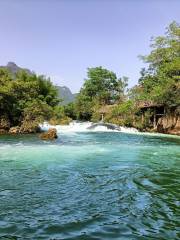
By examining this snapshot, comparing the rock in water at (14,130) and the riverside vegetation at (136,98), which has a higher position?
the riverside vegetation at (136,98)

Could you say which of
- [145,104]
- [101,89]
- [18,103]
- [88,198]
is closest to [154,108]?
[145,104]

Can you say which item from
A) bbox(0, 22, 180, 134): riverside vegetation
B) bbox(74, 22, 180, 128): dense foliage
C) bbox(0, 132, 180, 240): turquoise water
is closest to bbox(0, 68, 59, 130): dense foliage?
bbox(0, 22, 180, 134): riverside vegetation

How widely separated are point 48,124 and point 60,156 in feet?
85.4

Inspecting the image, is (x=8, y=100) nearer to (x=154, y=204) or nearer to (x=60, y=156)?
(x=60, y=156)

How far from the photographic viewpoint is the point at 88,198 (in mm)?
8055

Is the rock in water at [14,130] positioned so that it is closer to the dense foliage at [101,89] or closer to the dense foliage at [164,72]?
the dense foliage at [164,72]

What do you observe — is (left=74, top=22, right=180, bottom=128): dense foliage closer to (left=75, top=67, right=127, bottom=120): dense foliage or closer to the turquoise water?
(left=75, top=67, right=127, bottom=120): dense foliage

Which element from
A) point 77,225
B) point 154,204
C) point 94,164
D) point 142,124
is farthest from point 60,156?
point 142,124

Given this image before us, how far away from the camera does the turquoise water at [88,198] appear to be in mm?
6039

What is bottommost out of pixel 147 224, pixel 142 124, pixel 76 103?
pixel 147 224

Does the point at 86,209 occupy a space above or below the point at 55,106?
below

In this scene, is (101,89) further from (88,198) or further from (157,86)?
(88,198)

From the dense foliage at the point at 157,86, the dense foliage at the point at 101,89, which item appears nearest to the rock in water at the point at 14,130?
the dense foliage at the point at 157,86

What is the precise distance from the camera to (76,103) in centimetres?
5569
